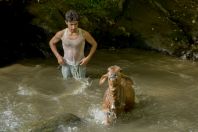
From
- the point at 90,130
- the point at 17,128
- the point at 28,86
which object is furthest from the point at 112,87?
the point at 28,86

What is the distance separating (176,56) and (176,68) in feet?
3.77

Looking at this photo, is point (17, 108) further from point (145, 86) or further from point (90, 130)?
point (145, 86)

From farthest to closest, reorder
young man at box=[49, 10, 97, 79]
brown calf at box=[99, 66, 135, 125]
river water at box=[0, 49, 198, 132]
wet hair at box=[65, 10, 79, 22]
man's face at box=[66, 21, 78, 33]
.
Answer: young man at box=[49, 10, 97, 79] < man's face at box=[66, 21, 78, 33] < wet hair at box=[65, 10, 79, 22] < river water at box=[0, 49, 198, 132] < brown calf at box=[99, 66, 135, 125]

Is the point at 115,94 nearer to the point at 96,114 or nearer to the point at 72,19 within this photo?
the point at 96,114

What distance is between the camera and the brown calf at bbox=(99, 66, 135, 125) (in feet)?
29.5

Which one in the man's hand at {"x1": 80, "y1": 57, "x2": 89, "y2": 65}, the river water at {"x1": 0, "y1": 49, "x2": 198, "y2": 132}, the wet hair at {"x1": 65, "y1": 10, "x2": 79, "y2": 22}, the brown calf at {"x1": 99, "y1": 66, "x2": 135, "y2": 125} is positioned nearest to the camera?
the brown calf at {"x1": 99, "y1": 66, "x2": 135, "y2": 125}

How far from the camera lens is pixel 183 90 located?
10.8m

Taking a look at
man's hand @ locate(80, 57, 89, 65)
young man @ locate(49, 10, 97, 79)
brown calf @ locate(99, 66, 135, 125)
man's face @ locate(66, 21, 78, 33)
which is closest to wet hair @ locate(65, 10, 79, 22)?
man's face @ locate(66, 21, 78, 33)

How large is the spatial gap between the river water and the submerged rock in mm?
137

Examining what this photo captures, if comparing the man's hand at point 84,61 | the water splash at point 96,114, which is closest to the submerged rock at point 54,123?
the water splash at point 96,114

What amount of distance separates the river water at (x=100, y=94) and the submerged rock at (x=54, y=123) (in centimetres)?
14

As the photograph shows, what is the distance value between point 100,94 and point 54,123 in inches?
83.4

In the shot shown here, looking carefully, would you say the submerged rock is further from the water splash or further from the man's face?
the man's face

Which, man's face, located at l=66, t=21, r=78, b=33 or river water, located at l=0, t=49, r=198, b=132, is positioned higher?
man's face, located at l=66, t=21, r=78, b=33
